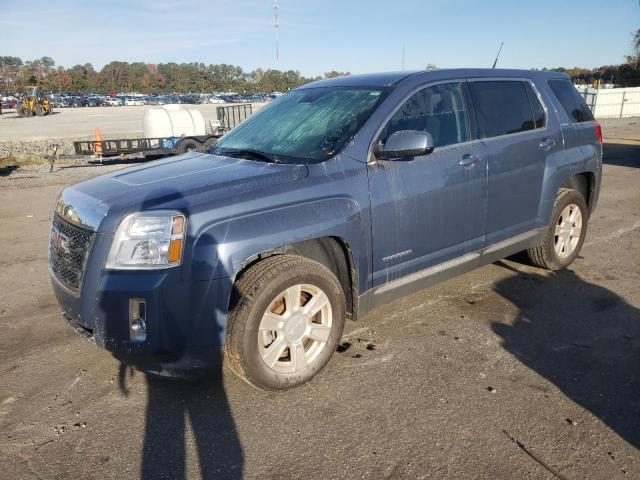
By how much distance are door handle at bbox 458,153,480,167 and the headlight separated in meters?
2.19

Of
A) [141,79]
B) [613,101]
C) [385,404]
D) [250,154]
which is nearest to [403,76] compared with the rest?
[250,154]

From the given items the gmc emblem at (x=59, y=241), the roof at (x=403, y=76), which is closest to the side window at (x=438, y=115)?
the roof at (x=403, y=76)

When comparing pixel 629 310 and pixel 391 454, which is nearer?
pixel 391 454

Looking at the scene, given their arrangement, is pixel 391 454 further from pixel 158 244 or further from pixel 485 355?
pixel 158 244

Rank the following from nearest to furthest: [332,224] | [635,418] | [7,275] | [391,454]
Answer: [391,454]
[635,418]
[332,224]
[7,275]

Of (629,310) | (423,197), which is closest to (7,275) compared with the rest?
(423,197)

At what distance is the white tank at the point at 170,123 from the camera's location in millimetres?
15984

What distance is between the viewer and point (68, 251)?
3.02 m

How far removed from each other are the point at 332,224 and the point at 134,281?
3.89 feet

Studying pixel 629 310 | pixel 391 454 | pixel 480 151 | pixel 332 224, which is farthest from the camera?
pixel 629 310

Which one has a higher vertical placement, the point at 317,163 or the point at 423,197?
the point at 317,163

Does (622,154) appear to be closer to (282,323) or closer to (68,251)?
(282,323)

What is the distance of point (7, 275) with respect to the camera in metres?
5.32

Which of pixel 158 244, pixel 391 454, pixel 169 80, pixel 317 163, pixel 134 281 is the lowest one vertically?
pixel 391 454
